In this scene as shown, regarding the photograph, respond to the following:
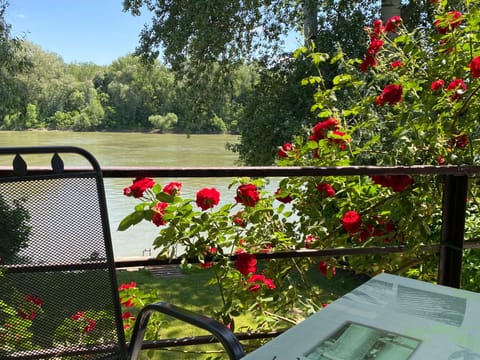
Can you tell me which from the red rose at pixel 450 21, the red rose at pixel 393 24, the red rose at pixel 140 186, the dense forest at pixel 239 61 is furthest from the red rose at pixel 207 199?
the dense forest at pixel 239 61

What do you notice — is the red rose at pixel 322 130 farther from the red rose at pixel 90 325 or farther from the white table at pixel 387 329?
the red rose at pixel 90 325

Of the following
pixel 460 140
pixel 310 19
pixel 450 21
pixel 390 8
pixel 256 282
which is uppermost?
pixel 310 19

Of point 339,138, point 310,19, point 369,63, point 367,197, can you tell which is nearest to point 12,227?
point 339,138

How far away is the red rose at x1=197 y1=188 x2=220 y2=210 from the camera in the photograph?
1.60 meters

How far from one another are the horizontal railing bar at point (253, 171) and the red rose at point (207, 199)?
271 millimetres

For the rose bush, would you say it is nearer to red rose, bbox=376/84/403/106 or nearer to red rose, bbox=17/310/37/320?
red rose, bbox=376/84/403/106

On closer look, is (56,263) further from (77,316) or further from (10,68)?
(10,68)

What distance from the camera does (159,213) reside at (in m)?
1.56

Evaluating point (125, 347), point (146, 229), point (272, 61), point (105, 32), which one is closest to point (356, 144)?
point (125, 347)

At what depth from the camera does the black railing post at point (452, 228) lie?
167 centimetres

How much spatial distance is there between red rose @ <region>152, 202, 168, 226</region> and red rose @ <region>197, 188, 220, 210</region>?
123 millimetres

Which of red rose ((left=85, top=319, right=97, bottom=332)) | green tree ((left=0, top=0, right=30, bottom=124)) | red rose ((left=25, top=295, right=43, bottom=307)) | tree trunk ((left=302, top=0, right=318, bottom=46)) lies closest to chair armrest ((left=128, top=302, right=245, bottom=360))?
red rose ((left=85, top=319, right=97, bottom=332))

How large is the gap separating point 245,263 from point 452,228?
799 millimetres

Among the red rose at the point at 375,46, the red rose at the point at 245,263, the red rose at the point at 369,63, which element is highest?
the red rose at the point at 375,46
